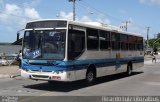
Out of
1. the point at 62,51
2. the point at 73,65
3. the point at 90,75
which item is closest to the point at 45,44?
the point at 62,51

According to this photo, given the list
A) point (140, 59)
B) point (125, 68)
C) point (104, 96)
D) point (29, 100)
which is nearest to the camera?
point (29, 100)

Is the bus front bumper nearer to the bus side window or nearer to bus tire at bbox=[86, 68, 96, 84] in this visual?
the bus side window

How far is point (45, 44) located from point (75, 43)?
1.31m

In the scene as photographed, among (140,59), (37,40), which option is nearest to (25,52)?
(37,40)

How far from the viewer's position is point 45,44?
15.5m

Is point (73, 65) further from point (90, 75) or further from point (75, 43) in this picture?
point (90, 75)

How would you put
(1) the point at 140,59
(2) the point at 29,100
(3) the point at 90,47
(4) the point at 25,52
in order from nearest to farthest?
1. (2) the point at 29,100
2. (4) the point at 25,52
3. (3) the point at 90,47
4. (1) the point at 140,59

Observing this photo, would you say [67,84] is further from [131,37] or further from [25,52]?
[131,37]

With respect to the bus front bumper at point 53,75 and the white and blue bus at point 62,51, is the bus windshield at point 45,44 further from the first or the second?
the bus front bumper at point 53,75

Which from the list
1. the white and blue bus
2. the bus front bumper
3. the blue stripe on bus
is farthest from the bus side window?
the bus front bumper

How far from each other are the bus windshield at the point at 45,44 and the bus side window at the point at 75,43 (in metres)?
0.39

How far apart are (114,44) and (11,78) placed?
20.4 feet

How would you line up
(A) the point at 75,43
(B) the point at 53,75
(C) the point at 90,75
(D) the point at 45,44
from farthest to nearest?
(C) the point at 90,75 < (A) the point at 75,43 < (D) the point at 45,44 < (B) the point at 53,75

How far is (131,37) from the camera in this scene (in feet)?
79.7
